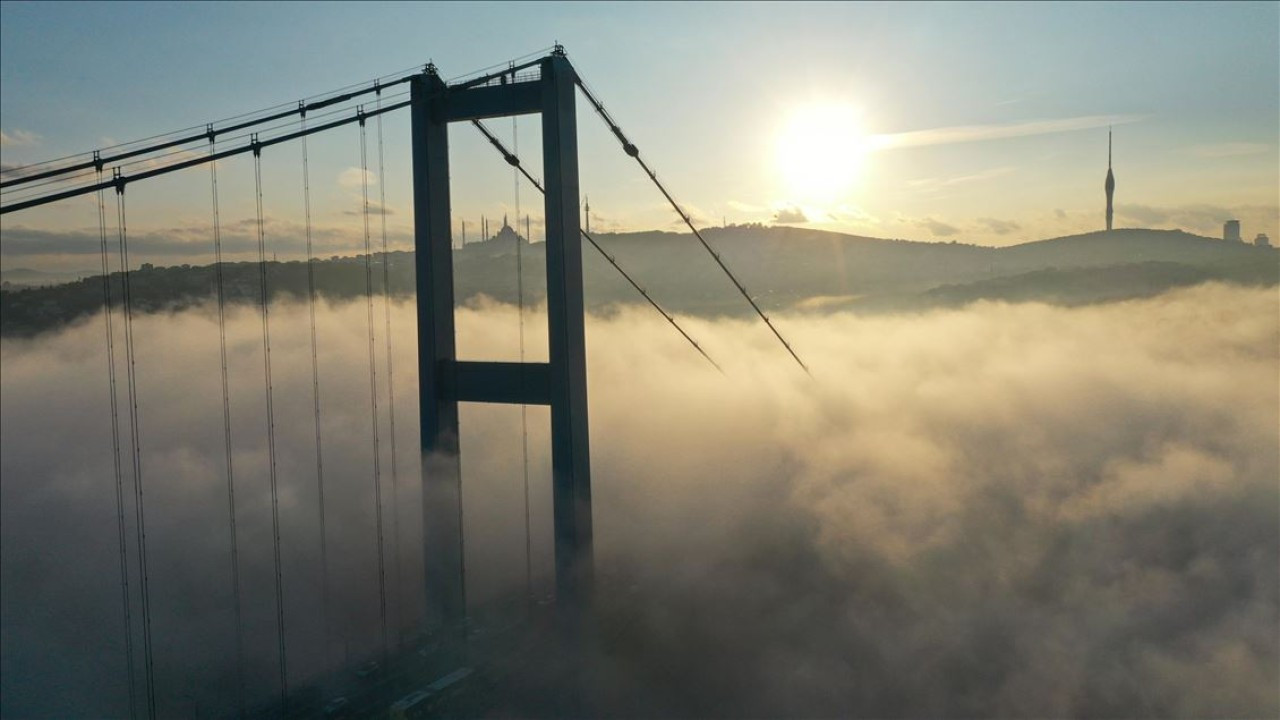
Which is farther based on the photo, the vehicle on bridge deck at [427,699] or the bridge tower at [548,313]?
the vehicle on bridge deck at [427,699]

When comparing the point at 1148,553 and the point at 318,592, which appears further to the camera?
the point at 1148,553

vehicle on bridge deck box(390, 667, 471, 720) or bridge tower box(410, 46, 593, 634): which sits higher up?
bridge tower box(410, 46, 593, 634)

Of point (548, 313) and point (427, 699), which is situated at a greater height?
point (548, 313)

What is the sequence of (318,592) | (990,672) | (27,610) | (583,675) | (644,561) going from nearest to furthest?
(583,675) → (990,672) → (644,561) → (318,592) → (27,610)

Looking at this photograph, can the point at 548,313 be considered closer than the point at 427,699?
Yes

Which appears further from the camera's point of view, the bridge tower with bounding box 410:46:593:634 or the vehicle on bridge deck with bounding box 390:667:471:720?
the vehicle on bridge deck with bounding box 390:667:471:720

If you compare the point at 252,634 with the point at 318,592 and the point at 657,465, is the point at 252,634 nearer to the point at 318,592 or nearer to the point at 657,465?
the point at 318,592

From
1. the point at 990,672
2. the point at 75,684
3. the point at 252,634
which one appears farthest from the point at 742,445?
the point at 75,684

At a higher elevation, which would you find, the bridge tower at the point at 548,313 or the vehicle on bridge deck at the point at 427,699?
A: the bridge tower at the point at 548,313
